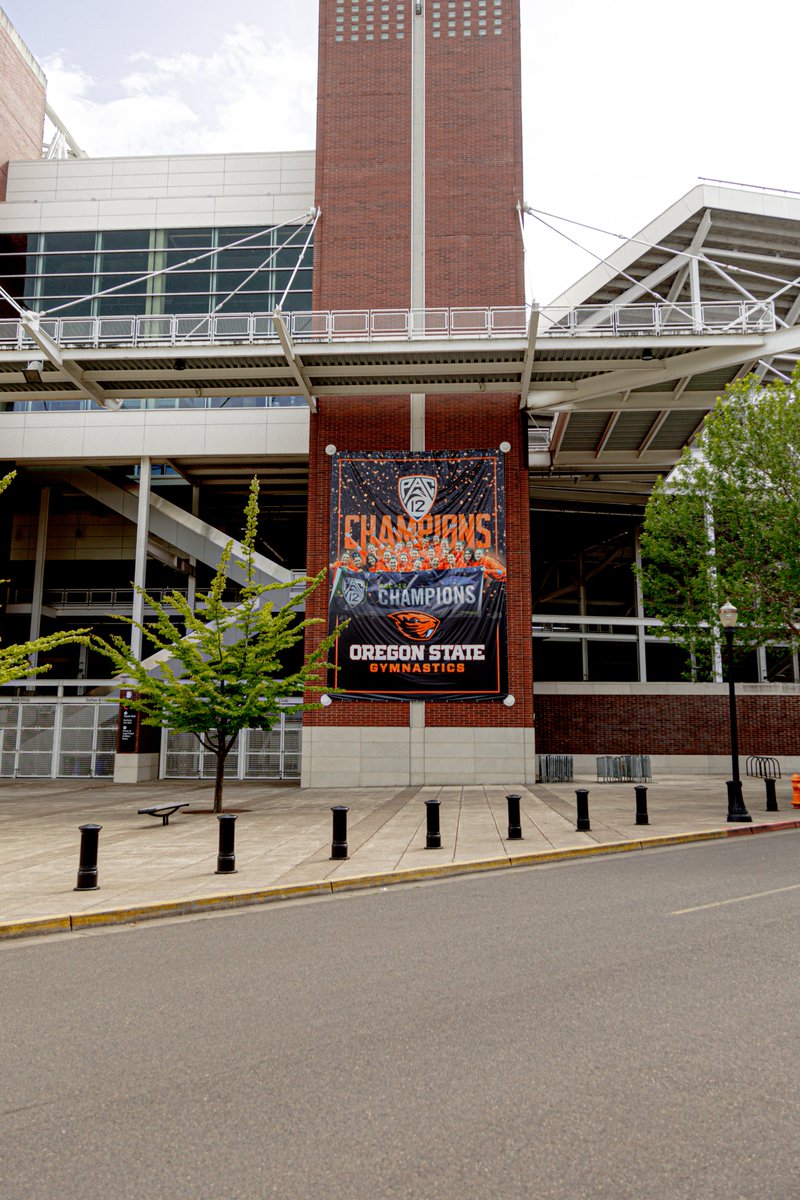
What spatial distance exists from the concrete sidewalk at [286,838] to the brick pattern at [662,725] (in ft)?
12.9

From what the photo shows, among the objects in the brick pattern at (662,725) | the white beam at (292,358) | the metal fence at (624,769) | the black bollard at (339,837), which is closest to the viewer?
the black bollard at (339,837)

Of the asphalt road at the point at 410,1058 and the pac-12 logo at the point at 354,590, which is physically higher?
the pac-12 logo at the point at 354,590

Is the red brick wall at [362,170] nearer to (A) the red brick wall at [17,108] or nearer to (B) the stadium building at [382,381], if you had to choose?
(B) the stadium building at [382,381]

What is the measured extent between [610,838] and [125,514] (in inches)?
971

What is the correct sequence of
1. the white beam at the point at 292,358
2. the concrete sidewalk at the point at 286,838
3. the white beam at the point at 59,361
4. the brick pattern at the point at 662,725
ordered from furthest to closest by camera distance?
the brick pattern at the point at 662,725
the white beam at the point at 59,361
the white beam at the point at 292,358
the concrete sidewalk at the point at 286,838

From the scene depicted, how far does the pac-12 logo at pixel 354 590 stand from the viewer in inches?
982

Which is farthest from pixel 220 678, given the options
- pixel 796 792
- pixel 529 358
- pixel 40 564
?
pixel 40 564

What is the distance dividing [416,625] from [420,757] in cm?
378

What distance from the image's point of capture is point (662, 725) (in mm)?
28453

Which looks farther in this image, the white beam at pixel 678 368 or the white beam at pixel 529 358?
the white beam at pixel 678 368

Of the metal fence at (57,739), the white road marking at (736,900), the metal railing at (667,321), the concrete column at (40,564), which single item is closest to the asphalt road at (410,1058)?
the white road marking at (736,900)

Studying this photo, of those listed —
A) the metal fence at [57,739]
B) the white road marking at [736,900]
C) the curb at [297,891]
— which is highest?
the metal fence at [57,739]

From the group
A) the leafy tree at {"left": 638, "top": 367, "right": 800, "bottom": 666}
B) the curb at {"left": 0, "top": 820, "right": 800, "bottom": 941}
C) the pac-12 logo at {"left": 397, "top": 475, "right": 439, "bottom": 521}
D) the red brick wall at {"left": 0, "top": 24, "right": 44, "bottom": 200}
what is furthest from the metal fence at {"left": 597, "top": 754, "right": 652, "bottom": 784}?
the red brick wall at {"left": 0, "top": 24, "right": 44, "bottom": 200}

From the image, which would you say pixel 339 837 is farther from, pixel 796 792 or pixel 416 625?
pixel 416 625
